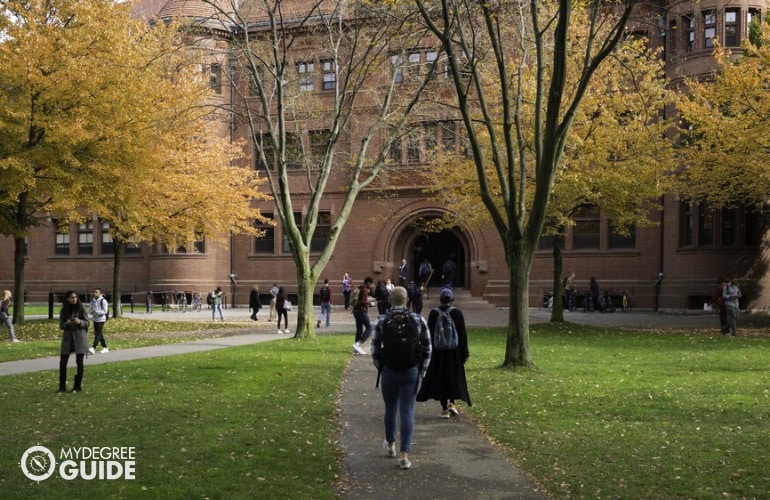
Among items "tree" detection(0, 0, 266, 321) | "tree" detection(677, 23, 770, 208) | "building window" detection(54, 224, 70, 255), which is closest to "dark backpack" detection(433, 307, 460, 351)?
"tree" detection(0, 0, 266, 321)

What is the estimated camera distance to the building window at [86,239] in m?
46.0

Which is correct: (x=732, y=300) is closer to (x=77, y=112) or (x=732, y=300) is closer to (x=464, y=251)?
(x=77, y=112)

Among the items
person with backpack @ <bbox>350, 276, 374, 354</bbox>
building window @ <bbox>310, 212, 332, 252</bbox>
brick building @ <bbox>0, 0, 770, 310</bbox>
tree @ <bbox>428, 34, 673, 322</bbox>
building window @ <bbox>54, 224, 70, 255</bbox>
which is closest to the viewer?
person with backpack @ <bbox>350, 276, 374, 354</bbox>

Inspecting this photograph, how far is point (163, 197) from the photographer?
2914 cm

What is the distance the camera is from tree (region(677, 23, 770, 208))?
23531 mm

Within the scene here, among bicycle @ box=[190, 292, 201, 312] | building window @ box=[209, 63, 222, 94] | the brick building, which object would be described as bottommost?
bicycle @ box=[190, 292, 201, 312]

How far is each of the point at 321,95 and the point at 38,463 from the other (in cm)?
3440

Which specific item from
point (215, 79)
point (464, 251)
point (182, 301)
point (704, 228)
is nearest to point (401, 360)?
point (215, 79)

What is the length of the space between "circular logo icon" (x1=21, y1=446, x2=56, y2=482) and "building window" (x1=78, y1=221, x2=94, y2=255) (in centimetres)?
3973

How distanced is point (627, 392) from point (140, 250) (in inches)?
1427

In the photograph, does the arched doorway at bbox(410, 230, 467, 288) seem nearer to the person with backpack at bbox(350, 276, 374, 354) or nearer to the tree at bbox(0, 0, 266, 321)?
A: the tree at bbox(0, 0, 266, 321)

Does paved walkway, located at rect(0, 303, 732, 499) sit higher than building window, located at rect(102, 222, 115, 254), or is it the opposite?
building window, located at rect(102, 222, 115, 254)

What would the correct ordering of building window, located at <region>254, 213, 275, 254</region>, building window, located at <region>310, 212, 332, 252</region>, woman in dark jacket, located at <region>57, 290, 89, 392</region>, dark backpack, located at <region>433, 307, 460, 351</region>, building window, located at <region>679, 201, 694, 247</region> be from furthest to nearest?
building window, located at <region>254, 213, 275, 254</region> → building window, located at <region>310, 212, 332, 252</region> → building window, located at <region>679, 201, 694, 247</region> → woman in dark jacket, located at <region>57, 290, 89, 392</region> → dark backpack, located at <region>433, 307, 460, 351</region>

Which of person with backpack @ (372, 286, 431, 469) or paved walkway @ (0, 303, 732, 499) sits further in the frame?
person with backpack @ (372, 286, 431, 469)
